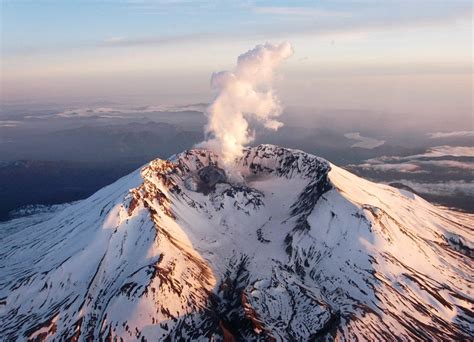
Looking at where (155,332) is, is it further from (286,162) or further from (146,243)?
(286,162)

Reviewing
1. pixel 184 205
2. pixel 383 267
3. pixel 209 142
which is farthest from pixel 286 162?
pixel 383 267

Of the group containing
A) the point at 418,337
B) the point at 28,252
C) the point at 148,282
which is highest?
the point at 148,282

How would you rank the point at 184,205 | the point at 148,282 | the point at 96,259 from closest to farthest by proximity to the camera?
the point at 148,282 < the point at 96,259 < the point at 184,205

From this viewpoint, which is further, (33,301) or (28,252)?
(28,252)

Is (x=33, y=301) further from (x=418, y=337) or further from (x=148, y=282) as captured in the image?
(x=418, y=337)

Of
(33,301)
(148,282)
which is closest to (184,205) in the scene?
(148,282)

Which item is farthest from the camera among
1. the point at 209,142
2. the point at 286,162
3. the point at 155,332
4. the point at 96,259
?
the point at 209,142

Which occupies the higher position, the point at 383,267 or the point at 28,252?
the point at 383,267
